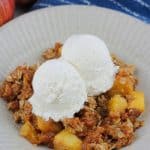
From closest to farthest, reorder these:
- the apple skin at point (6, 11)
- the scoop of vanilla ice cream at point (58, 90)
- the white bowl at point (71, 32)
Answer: the scoop of vanilla ice cream at point (58, 90), the white bowl at point (71, 32), the apple skin at point (6, 11)

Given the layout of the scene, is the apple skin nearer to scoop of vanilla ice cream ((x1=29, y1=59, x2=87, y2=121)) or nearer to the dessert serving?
the dessert serving

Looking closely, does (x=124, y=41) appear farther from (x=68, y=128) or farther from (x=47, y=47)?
(x=68, y=128)

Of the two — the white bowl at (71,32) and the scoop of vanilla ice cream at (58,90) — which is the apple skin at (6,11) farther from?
the scoop of vanilla ice cream at (58,90)

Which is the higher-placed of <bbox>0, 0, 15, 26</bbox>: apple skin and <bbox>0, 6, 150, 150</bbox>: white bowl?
<bbox>0, 6, 150, 150</bbox>: white bowl

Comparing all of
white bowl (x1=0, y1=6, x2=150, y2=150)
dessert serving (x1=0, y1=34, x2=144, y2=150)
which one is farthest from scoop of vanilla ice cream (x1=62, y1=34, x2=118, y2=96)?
white bowl (x1=0, y1=6, x2=150, y2=150)

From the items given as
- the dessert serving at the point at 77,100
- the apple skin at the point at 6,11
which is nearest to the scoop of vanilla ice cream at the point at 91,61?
the dessert serving at the point at 77,100

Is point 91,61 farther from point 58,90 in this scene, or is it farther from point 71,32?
point 71,32

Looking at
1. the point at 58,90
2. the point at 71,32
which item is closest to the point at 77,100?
the point at 58,90
